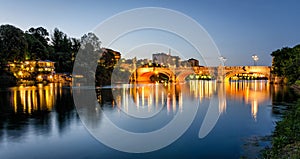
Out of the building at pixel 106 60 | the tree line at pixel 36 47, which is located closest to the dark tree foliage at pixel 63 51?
the tree line at pixel 36 47

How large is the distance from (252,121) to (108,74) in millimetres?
67240

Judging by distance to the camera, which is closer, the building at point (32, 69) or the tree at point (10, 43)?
the tree at point (10, 43)

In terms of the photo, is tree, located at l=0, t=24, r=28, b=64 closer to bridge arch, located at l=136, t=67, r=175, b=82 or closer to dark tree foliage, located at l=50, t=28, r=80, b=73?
Answer: dark tree foliage, located at l=50, t=28, r=80, b=73

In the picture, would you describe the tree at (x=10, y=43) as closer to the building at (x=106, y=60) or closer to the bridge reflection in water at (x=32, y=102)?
the building at (x=106, y=60)

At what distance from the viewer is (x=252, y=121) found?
19.6 metres

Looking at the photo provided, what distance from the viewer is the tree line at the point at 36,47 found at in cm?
6912

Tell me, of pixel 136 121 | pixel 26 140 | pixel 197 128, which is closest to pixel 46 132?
pixel 26 140

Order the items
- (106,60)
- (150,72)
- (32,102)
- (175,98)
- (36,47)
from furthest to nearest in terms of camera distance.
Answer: (150,72)
(36,47)
(106,60)
(175,98)
(32,102)

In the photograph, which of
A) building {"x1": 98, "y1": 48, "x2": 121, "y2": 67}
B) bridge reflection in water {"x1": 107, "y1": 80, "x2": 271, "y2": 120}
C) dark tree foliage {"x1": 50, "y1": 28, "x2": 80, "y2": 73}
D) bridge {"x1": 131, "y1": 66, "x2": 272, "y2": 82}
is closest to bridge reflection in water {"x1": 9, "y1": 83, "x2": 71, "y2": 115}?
bridge reflection in water {"x1": 107, "y1": 80, "x2": 271, "y2": 120}

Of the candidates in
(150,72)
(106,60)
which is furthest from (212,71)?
(106,60)

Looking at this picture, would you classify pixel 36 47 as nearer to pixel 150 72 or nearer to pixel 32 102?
pixel 150 72

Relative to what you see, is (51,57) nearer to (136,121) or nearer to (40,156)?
(136,121)

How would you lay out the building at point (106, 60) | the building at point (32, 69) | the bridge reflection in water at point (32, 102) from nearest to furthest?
the bridge reflection in water at point (32, 102) → the building at point (32, 69) → the building at point (106, 60)

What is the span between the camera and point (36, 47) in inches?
3575
